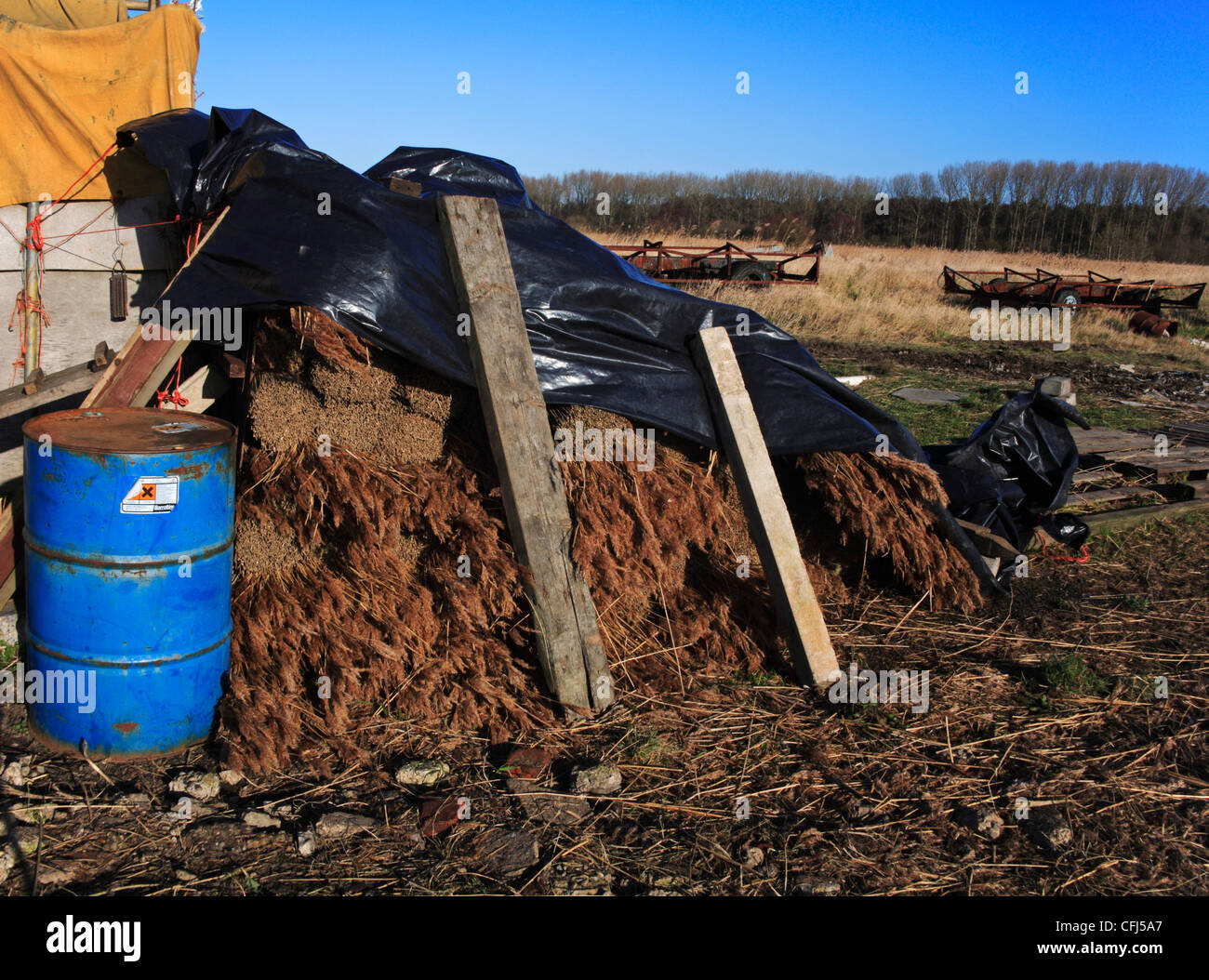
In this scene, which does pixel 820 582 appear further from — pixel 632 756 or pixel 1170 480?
pixel 1170 480

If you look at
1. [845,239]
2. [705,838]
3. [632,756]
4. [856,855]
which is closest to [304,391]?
[632,756]

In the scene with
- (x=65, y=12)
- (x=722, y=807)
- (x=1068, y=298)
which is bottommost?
(x=722, y=807)

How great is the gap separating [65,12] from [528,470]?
5502mm

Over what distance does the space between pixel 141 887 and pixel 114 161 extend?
4.36 metres

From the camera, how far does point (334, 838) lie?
3002 mm

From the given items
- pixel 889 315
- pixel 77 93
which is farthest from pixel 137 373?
pixel 889 315

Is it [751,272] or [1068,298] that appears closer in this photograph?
[751,272]

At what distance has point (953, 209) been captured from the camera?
172 feet

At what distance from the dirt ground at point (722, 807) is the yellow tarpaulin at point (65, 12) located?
5213 millimetres

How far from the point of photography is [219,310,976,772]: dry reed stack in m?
3.71

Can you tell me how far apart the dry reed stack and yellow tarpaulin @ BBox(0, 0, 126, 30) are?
4276 millimetres

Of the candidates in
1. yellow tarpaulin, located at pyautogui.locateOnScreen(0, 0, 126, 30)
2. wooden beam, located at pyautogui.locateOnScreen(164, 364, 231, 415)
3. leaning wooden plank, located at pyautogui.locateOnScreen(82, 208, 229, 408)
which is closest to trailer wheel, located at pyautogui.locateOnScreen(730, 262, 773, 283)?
yellow tarpaulin, located at pyautogui.locateOnScreen(0, 0, 126, 30)

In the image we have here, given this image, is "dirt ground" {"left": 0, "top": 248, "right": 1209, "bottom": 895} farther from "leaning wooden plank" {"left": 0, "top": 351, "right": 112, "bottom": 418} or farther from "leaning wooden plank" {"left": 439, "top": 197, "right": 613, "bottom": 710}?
"leaning wooden plank" {"left": 0, "top": 351, "right": 112, "bottom": 418}

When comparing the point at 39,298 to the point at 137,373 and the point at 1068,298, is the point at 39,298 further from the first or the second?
the point at 1068,298
